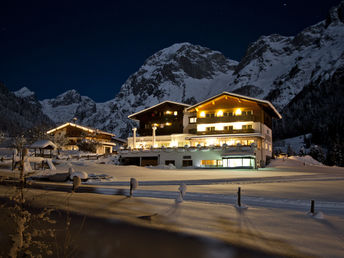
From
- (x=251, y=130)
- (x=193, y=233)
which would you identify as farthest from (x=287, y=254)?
→ (x=251, y=130)

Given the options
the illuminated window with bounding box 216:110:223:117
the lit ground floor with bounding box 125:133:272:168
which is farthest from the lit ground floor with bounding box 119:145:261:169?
the illuminated window with bounding box 216:110:223:117

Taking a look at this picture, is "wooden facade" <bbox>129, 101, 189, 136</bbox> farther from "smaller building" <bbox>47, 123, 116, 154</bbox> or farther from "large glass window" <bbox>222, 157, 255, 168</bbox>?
"large glass window" <bbox>222, 157, 255, 168</bbox>

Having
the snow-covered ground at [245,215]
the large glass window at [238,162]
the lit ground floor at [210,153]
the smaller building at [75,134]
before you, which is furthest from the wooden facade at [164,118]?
the snow-covered ground at [245,215]

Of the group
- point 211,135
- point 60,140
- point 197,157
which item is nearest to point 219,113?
point 211,135

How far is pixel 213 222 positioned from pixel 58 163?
35.1 m

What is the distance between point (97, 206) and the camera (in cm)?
1517

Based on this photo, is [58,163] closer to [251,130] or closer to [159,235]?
[251,130]

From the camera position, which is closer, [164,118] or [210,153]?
[210,153]

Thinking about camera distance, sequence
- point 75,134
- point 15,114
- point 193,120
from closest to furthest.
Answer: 1. point 193,120
2. point 75,134
3. point 15,114

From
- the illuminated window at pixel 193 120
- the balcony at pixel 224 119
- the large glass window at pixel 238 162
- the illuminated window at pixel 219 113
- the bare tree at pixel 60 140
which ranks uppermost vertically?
the illuminated window at pixel 219 113

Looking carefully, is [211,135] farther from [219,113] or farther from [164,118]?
→ [164,118]

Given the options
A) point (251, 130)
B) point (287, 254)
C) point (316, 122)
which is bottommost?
point (287, 254)

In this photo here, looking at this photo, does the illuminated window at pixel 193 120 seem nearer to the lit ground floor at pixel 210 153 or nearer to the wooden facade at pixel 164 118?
the wooden facade at pixel 164 118

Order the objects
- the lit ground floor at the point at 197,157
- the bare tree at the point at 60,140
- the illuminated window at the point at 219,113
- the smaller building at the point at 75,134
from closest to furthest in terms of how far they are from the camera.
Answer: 1. the lit ground floor at the point at 197,157
2. the illuminated window at the point at 219,113
3. the bare tree at the point at 60,140
4. the smaller building at the point at 75,134
